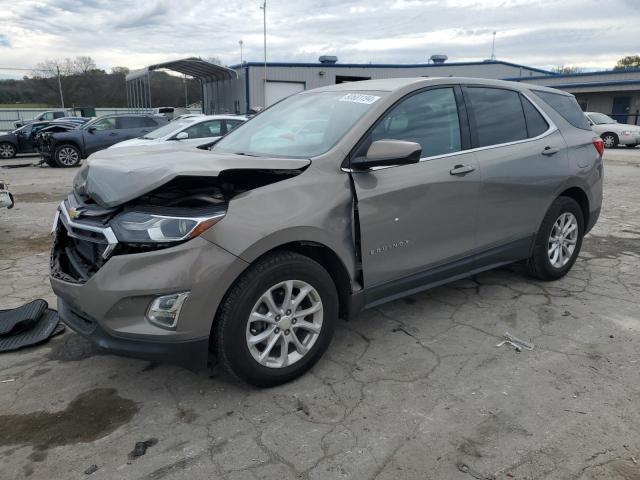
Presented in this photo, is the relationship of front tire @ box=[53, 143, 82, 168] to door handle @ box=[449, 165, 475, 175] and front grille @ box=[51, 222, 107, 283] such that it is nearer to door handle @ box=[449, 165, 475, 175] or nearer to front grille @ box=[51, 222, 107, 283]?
front grille @ box=[51, 222, 107, 283]

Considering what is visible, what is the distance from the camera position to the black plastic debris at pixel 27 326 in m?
3.58

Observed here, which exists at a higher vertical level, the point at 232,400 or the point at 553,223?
the point at 553,223

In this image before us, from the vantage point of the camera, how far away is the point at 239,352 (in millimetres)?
2742

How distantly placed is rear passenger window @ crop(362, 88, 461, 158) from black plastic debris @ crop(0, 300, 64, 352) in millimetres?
2689

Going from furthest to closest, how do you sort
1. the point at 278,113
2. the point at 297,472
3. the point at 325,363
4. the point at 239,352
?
the point at 278,113
the point at 325,363
the point at 239,352
the point at 297,472

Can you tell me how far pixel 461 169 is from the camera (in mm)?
3648

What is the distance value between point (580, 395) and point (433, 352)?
912mm

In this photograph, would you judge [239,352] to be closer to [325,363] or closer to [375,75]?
[325,363]

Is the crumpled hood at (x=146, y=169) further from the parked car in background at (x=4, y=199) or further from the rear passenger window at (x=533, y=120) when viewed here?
the parked car in background at (x=4, y=199)

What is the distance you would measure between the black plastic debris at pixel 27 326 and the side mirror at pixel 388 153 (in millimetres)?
2562

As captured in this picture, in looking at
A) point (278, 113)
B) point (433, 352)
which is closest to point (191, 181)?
point (278, 113)

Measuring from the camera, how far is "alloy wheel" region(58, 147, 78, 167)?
50.1ft

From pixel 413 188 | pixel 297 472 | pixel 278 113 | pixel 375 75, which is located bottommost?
pixel 297 472

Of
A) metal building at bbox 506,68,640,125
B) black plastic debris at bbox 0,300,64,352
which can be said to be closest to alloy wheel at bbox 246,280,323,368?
black plastic debris at bbox 0,300,64,352
